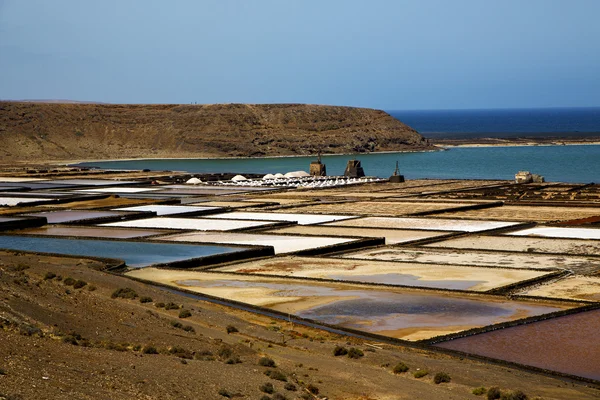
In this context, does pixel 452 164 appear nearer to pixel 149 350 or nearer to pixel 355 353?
pixel 355 353

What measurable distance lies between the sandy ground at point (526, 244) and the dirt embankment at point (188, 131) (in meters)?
84.8

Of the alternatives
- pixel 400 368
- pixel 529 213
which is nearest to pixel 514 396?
A: pixel 400 368

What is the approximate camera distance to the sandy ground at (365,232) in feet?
105

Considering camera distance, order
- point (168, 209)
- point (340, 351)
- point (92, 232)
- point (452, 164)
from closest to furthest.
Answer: point (340, 351), point (92, 232), point (168, 209), point (452, 164)

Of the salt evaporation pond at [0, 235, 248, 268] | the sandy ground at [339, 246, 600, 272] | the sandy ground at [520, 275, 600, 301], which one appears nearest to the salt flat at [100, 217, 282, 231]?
the salt evaporation pond at [0, 235, 248, 268]

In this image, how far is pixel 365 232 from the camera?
111ft

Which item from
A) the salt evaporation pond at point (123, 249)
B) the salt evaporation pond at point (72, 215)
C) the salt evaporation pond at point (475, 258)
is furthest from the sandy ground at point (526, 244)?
the salt evaporation pond at point (72, 215)

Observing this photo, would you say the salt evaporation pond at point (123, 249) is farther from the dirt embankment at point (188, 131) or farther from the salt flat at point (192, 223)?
the dirt embankment at point (188, 131)

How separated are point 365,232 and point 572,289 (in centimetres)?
1276

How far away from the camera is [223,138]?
12031 centimetres

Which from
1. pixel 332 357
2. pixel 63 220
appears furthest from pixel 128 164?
pixel 332 357

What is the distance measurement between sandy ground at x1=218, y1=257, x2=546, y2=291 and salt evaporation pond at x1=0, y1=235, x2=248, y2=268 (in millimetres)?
2027

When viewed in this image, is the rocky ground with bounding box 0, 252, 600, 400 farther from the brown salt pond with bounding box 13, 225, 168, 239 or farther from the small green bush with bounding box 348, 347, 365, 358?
the brown salt pond with bounding box 13, 225, 168, 239

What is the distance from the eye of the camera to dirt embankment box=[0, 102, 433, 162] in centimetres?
11625
